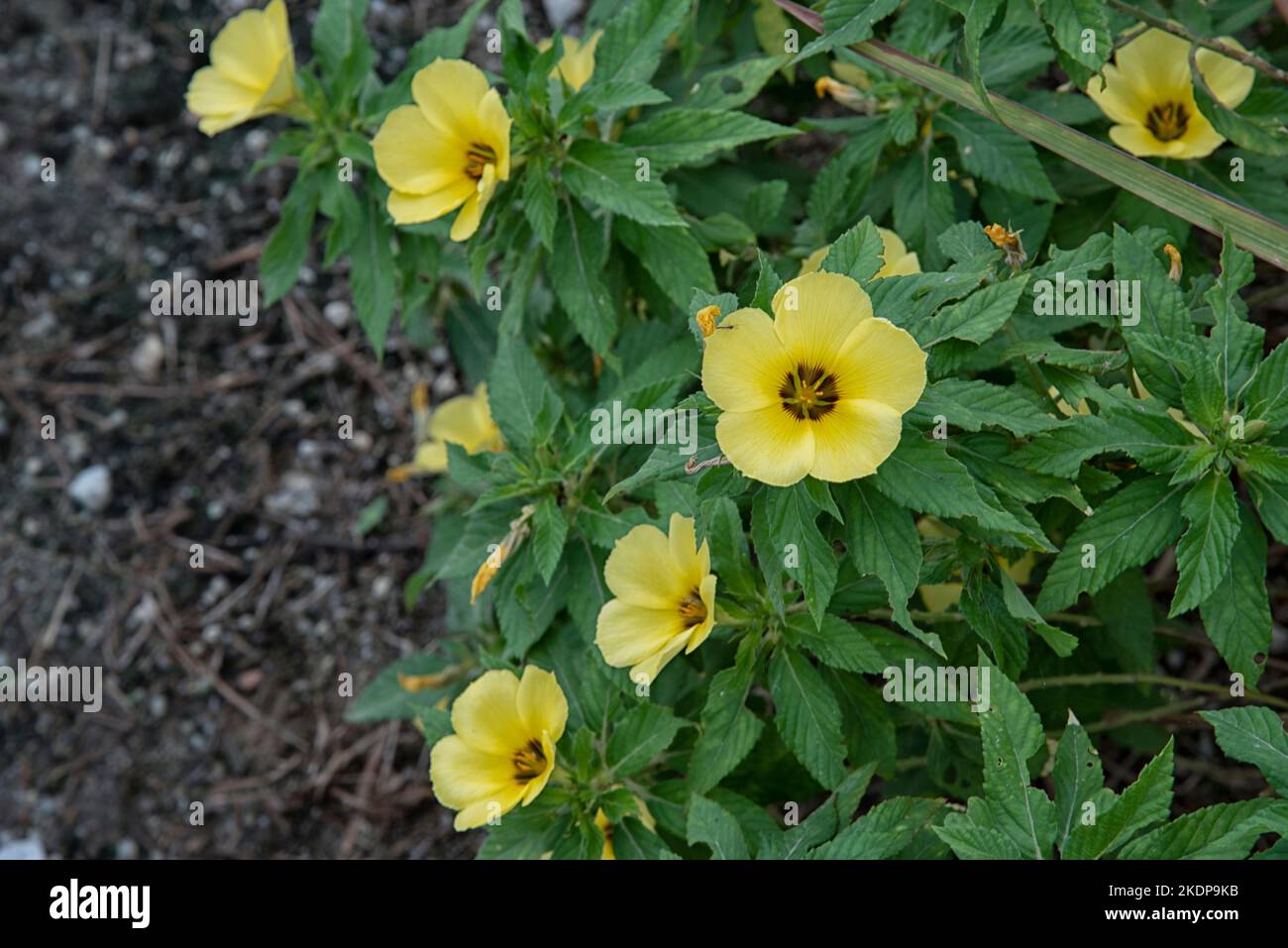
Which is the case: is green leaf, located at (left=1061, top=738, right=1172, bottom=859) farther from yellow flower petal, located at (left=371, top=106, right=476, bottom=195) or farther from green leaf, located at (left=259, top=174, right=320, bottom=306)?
green leaf, located at (left=259, top=174, right=320, bottom=306)

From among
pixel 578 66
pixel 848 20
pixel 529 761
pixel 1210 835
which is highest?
pixel 578 66

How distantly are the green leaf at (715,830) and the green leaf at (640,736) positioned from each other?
150 millimetres

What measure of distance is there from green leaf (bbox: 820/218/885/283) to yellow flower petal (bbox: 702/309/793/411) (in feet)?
0.60

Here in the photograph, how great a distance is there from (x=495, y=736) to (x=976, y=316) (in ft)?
2.88

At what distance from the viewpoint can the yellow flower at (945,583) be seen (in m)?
1.85

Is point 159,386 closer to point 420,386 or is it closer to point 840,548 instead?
point 420,386

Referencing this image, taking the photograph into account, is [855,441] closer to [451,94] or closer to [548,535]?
[548,535]

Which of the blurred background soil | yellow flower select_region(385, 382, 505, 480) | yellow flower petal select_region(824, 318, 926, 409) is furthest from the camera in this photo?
the blurred background soil

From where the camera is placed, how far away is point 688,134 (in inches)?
75.6

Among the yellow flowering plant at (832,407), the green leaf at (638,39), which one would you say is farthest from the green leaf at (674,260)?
the green leaf at (638,39)

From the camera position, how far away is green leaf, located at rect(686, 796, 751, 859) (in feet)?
5.26

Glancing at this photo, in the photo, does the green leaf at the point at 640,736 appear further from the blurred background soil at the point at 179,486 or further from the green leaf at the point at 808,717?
the blurred background soil at the point at 179,486

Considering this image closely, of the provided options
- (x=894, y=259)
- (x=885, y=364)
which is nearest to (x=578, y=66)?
(x=894, y=259)

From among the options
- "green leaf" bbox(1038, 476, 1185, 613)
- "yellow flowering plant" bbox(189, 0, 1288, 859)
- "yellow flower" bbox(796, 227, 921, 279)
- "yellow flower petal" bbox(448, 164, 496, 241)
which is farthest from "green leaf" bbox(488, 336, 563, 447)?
"green leaf" bbox(1038, 476, 1185, 613)
